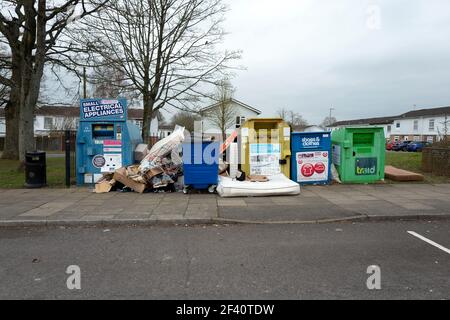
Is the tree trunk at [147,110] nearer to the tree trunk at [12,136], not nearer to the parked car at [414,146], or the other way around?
the tree trunk at [12,136]

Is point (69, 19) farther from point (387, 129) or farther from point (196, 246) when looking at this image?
point (387, 129)

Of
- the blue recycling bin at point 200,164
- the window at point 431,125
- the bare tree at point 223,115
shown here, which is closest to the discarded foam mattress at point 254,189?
the blue recycling bin at point 200,164

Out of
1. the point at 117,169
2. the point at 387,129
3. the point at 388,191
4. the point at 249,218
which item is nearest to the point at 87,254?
the point at 249,218

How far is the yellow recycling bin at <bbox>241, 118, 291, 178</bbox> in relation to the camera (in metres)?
9.72

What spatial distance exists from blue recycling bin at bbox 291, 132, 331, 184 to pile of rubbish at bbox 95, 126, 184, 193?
11.0 feet

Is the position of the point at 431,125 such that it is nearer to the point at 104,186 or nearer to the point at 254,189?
the point at 254,189

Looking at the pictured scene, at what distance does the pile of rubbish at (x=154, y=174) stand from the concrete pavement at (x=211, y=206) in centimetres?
32

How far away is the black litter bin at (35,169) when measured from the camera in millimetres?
9492

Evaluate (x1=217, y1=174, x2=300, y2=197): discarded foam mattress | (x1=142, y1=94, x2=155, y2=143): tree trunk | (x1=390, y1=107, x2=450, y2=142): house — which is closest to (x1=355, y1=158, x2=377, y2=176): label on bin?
(x1=217, y1=174, x2=300, y2=197): discarded foam mattress

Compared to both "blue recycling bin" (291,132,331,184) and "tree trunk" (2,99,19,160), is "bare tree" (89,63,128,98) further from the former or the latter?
"blue recycling bin" (291,132,331,184)

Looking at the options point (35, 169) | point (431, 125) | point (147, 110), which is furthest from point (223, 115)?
point (431, 125)

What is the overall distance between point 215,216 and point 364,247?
2.72 m

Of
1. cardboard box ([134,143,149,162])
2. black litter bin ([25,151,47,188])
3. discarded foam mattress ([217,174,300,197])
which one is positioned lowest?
discarded foam mattress ([217,174,300,197])
